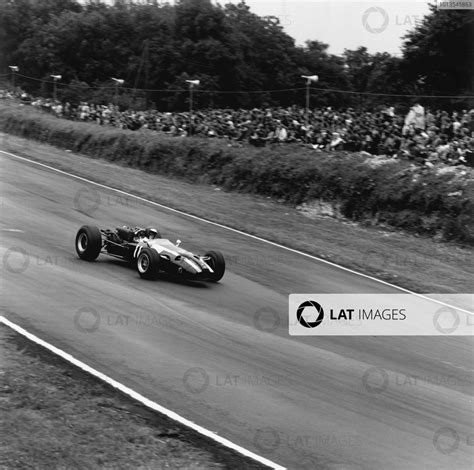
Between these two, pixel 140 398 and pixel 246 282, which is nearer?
pixel 140 398

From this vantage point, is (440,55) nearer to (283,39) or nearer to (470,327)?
(283,39)

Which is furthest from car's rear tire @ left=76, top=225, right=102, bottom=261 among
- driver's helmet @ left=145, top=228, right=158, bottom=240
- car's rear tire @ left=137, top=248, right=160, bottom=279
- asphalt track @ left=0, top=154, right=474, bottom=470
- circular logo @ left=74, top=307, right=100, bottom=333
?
circular logo @ left=74, top=307, right=100, bottom=333

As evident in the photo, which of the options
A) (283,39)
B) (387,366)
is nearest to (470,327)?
(387,366)

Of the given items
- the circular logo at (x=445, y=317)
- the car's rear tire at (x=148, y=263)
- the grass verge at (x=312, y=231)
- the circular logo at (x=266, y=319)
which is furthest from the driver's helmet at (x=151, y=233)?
the circular logo at (x=445, y=317)

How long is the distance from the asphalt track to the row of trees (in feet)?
65.0

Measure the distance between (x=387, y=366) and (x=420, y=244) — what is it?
1099cm

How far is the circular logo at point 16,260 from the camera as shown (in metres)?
12.8

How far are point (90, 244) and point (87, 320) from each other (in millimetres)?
3583

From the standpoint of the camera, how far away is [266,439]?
718cm

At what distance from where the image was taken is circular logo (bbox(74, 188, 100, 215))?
65.1ft

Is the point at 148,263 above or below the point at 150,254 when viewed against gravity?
below

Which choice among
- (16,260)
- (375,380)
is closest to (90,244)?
(16,260)

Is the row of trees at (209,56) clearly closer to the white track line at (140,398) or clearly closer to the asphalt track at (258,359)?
the asphalt track at (258,359)

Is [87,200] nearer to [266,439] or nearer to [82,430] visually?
[82,430]
